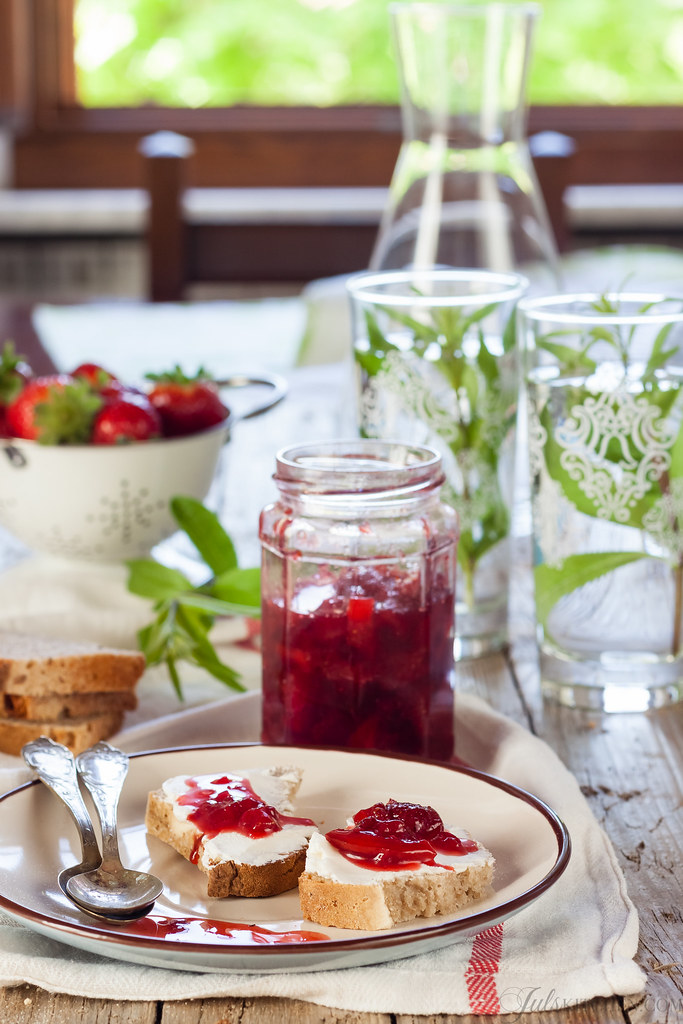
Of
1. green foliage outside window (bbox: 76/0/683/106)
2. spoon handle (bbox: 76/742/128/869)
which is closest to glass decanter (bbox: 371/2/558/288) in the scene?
spoon handle (bbox: 76/742/128/869)

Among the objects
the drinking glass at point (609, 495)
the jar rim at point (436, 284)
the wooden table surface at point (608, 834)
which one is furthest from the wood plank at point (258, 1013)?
the jar rim at point (436, 284)

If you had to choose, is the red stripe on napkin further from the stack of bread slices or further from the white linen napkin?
the stack of bread slices

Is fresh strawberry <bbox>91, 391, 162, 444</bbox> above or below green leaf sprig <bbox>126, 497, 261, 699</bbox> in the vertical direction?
above

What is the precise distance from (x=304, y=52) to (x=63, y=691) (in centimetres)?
328

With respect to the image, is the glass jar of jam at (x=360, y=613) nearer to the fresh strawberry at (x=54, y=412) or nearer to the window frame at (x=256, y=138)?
the fresh strawberry at (x=54, y=412)

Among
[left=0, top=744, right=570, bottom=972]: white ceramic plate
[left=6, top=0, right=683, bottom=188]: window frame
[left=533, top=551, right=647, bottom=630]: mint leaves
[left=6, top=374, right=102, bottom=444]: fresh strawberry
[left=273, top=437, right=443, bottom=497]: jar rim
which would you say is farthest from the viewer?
[left=6, top=0, right=683, bottom=188]: window frame

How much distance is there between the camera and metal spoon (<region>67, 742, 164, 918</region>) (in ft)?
1.80

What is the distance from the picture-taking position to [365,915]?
0.53 metres

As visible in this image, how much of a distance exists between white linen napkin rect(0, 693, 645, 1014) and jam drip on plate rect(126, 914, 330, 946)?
0.05 ft

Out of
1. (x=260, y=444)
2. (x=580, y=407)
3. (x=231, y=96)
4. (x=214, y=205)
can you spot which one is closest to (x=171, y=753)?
(x=580, y=407)

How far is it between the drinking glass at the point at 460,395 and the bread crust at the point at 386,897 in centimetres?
36

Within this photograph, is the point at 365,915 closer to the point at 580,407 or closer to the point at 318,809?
the point at 318,809

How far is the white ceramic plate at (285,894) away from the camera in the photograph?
0.51 meters

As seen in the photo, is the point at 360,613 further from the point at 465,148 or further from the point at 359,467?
the point at 465,148
